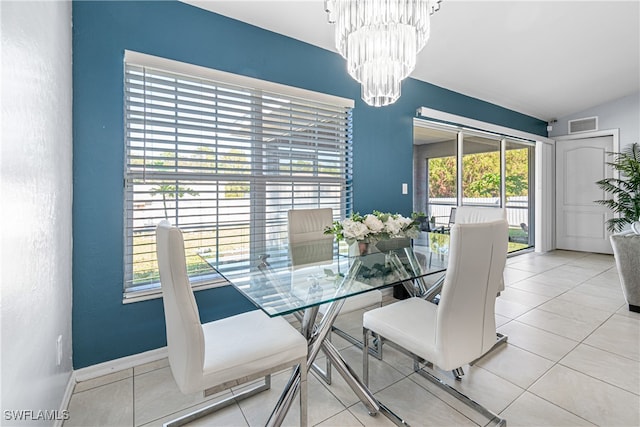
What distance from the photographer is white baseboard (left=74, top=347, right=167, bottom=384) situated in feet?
6.27

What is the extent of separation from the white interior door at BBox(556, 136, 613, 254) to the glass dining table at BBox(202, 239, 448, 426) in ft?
17.5

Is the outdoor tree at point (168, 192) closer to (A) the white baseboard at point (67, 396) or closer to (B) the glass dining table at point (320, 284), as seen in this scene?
(B) the glass dining table at point (320, 284)

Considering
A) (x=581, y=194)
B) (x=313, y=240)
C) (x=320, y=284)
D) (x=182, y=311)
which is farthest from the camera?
(x=581, y=194)

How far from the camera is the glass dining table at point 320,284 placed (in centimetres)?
133

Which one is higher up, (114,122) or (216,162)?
(114,122)

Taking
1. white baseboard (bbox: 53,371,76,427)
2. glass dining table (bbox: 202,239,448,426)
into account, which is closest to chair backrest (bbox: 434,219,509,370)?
glass dining table (bbox: 202,239,448,426)

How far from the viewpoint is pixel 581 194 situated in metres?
5.71

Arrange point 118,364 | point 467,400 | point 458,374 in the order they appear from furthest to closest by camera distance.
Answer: point 118,364, point 458,374, point 467,400

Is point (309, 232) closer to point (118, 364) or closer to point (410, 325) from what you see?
point (410, 325)

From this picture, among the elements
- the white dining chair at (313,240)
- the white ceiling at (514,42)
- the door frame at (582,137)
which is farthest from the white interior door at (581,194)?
the white dining chair at (313,240)

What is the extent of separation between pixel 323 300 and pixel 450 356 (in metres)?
0.59

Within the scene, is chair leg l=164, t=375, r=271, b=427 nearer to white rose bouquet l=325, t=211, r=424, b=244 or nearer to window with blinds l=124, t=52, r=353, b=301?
window with blinds l=124, t=52, r=353, b=301

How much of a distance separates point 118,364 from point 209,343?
113 cm

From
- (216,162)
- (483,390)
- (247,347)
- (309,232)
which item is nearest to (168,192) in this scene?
(216,162)
